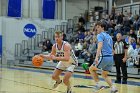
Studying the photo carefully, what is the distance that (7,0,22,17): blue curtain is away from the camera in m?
29.8

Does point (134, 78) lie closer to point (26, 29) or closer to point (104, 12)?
point (104, 12)

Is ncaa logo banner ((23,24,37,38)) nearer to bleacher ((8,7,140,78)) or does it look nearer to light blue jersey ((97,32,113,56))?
bleacher ((8,7,140,78))

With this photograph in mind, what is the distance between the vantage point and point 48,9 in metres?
31.3

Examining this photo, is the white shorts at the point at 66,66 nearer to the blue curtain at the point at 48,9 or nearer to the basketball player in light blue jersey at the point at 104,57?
the basketball player in light blue jersey at the point at 104,57

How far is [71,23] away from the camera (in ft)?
103

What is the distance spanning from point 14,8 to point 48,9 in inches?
127

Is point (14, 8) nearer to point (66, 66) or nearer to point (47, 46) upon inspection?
point (47, 46)

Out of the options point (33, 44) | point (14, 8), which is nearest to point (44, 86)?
point (33, 44)

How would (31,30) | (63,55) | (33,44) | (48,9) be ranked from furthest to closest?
1. (48,9)
2. (31,30)
3. (33,44)
4. (63,55)

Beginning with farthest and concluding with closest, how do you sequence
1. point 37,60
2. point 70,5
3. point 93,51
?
point 70,5 → point 93,51 → point 37,60

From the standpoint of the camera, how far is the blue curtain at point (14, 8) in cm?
2980

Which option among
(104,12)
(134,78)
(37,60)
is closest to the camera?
(37,60)

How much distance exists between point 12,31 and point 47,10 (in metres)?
3.88

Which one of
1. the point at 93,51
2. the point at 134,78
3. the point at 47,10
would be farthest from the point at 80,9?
the point at 134,78
